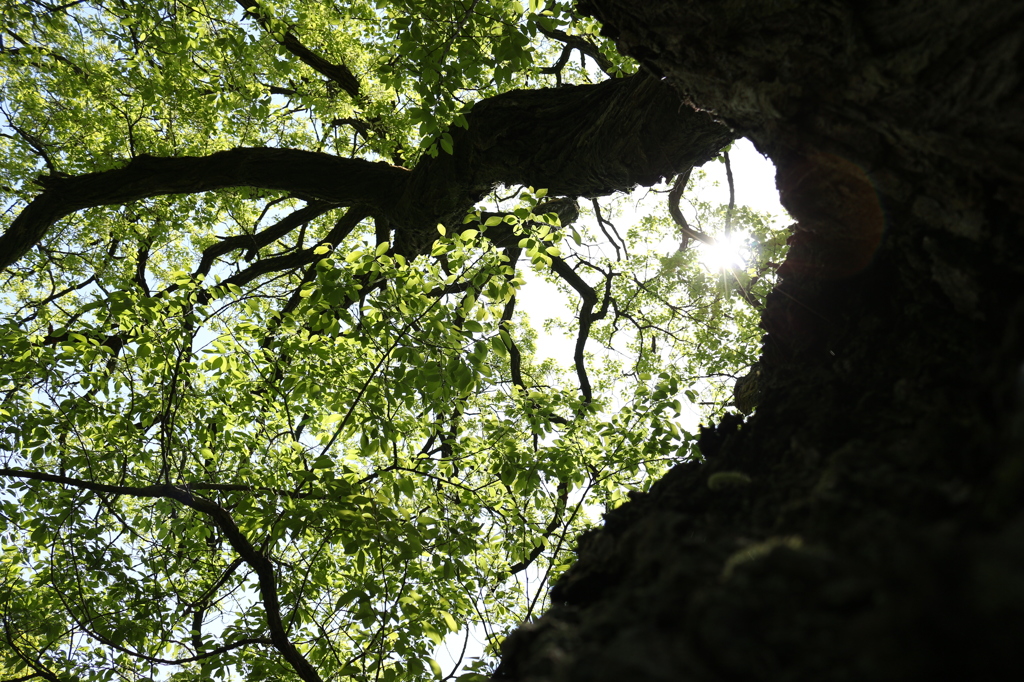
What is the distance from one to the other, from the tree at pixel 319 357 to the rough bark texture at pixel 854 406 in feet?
4.45

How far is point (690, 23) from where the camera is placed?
2299mm

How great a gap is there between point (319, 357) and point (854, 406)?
4181 millimetres

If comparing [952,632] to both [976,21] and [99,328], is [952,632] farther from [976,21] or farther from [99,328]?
[99,328]

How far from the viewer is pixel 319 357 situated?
4.88 meters

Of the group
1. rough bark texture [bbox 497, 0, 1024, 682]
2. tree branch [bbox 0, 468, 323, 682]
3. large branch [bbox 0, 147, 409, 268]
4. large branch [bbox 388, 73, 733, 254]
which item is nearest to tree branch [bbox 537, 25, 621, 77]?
large branch [bbox 388, 73, 733, 254]

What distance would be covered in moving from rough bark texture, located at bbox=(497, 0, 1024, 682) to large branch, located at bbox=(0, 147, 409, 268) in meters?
4.01

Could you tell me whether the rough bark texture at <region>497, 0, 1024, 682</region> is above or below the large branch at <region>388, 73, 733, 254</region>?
below

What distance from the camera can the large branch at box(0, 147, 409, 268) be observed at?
569 cm

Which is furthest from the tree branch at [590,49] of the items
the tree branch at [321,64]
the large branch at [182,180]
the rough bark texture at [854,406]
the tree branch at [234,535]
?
the tree branch at [234,535]

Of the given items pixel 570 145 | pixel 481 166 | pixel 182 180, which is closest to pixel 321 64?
pixel 182 180

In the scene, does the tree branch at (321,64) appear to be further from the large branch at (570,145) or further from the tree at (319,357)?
the large branch at (570,145)

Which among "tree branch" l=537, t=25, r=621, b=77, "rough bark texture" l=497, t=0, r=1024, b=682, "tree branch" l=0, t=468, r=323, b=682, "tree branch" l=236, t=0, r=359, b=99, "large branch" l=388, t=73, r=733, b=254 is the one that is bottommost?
"rough bark texture" l=497, t=0, r=1024, b=682

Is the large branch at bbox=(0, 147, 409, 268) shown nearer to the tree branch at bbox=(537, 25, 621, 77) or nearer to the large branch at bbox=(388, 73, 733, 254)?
the large branch at bbox=(388, 73, 733, 254)

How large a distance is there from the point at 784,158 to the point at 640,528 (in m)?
Result: 1.45
